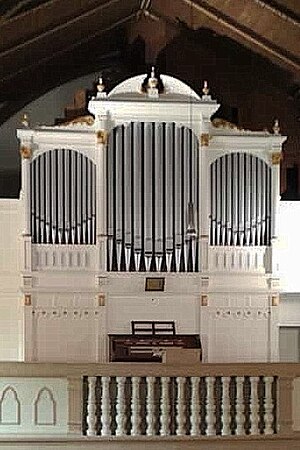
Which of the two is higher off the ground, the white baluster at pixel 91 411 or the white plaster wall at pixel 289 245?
the white plaster wall at pixel 289 245

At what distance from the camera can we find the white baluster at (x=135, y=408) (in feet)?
28.1

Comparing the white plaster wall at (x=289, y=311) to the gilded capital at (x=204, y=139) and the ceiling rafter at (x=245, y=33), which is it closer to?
the gilded capital at (x=204, y=139)

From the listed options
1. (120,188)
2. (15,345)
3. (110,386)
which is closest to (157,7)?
(120,188)

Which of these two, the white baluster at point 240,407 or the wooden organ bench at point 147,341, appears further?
the wooden organ bench at point 147,341

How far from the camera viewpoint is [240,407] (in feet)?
28.5

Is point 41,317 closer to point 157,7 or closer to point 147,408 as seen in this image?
point 147,408

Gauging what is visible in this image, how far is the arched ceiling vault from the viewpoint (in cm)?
1052

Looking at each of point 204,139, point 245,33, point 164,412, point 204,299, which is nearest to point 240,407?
point 164,412

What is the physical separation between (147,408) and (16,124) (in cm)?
643

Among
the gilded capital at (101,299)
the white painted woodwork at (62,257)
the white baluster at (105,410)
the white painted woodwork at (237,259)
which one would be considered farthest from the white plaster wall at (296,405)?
the white painted woodwork at (62,257)

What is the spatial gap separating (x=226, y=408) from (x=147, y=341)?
2.09 m

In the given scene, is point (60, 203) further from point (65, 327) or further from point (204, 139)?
point (204, 139)

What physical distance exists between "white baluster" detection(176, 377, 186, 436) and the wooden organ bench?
1384 mm

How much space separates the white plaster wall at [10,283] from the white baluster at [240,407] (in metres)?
3.20
